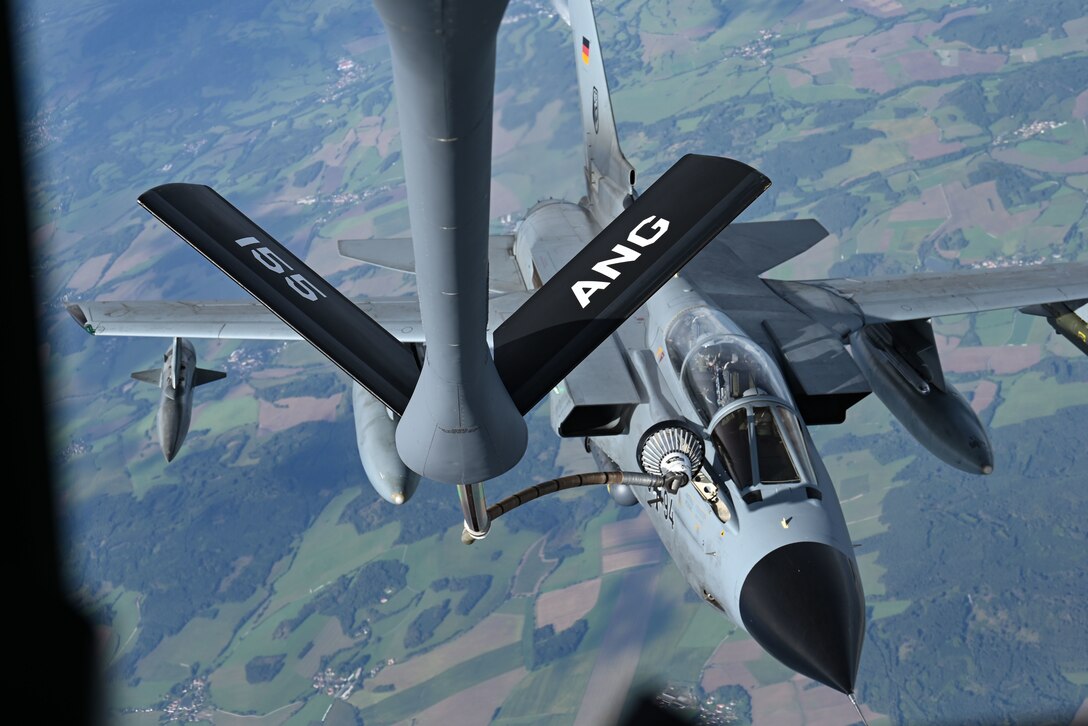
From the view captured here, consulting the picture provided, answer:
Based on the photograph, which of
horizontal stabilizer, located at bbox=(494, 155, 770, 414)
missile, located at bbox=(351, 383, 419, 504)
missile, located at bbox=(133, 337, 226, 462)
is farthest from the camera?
missile, located at bbox=(133, 337, 226, 462)

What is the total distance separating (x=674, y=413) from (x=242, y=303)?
1034 centimetres

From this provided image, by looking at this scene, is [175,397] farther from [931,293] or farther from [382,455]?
[931,293]

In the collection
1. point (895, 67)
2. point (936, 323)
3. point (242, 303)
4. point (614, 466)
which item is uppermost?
point (242, 303)

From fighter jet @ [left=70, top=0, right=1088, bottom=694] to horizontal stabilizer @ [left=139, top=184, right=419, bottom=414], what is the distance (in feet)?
0.06

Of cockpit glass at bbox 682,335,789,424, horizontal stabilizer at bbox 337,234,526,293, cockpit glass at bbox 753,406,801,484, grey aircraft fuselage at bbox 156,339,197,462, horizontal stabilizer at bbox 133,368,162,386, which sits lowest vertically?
horizontal stabilizer at bbox 133,368,162,386

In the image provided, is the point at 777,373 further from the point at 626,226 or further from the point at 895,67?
the point at 895,67

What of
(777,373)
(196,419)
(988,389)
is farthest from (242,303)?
(196,419)

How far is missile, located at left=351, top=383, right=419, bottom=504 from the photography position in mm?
16828

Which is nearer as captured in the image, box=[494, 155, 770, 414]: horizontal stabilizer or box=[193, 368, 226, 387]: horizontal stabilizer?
box=[494, 155, 770, 414]: horizontal stabilizer

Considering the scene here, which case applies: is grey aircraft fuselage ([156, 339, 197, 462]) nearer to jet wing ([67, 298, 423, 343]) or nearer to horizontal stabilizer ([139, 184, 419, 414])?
jet wing ([67, 298, 423, 343])

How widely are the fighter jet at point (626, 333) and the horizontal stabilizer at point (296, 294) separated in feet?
0.06

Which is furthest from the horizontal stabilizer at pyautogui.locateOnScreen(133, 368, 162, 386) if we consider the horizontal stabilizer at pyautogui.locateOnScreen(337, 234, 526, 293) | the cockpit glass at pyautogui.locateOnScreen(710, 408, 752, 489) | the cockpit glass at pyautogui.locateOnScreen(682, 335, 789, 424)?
the cockpit glass at pyautogui.locateOnScreen(710, 408, 752, 489)

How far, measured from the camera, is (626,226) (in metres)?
6.64

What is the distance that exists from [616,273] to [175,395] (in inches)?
641
